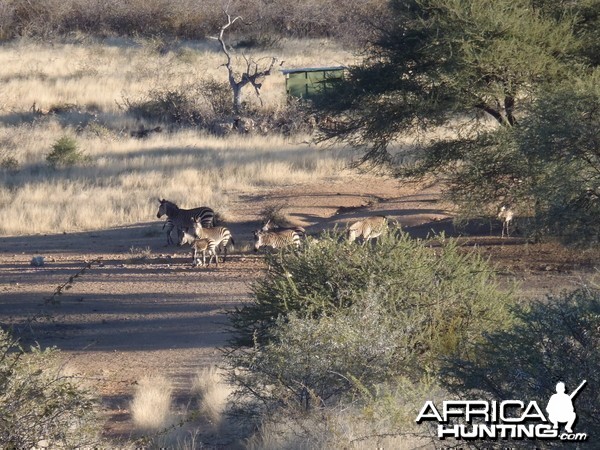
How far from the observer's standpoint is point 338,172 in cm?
2583

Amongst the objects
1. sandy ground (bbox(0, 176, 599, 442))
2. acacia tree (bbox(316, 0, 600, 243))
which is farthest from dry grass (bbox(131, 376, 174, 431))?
acacia tree (bbox(316, 0, 600, 243))

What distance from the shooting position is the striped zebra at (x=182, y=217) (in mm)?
19297

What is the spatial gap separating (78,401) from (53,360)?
1.19 meters

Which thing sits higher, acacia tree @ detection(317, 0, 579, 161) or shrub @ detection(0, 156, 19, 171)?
acacia tree @ detection(317, 0, 579, 161)

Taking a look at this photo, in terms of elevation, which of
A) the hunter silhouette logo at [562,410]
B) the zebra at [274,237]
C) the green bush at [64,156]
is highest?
the hunter silhouette logo at [562,410]

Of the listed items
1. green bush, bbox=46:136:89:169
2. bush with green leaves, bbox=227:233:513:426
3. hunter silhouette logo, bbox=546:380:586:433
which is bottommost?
green bush, bbox=46:136:89:169

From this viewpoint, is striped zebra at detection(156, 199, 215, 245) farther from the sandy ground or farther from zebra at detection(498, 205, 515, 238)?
zebra at detection(498, 205, 515, 238)

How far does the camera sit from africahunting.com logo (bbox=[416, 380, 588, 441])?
4938 millimetres

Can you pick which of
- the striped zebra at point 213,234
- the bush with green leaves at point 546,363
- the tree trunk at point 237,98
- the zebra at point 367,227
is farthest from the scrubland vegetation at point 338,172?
the striped zebra at point 213,234

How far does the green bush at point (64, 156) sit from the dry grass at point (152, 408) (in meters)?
17.3

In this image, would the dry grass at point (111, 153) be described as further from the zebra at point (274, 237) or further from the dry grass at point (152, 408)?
the dry grass at point (152, 408)

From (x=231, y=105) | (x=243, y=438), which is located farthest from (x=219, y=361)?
(x=231, y=105)

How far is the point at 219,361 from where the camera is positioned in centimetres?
1162

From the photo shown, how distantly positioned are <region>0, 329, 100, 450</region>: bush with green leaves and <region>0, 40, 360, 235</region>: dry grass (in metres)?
15.0
